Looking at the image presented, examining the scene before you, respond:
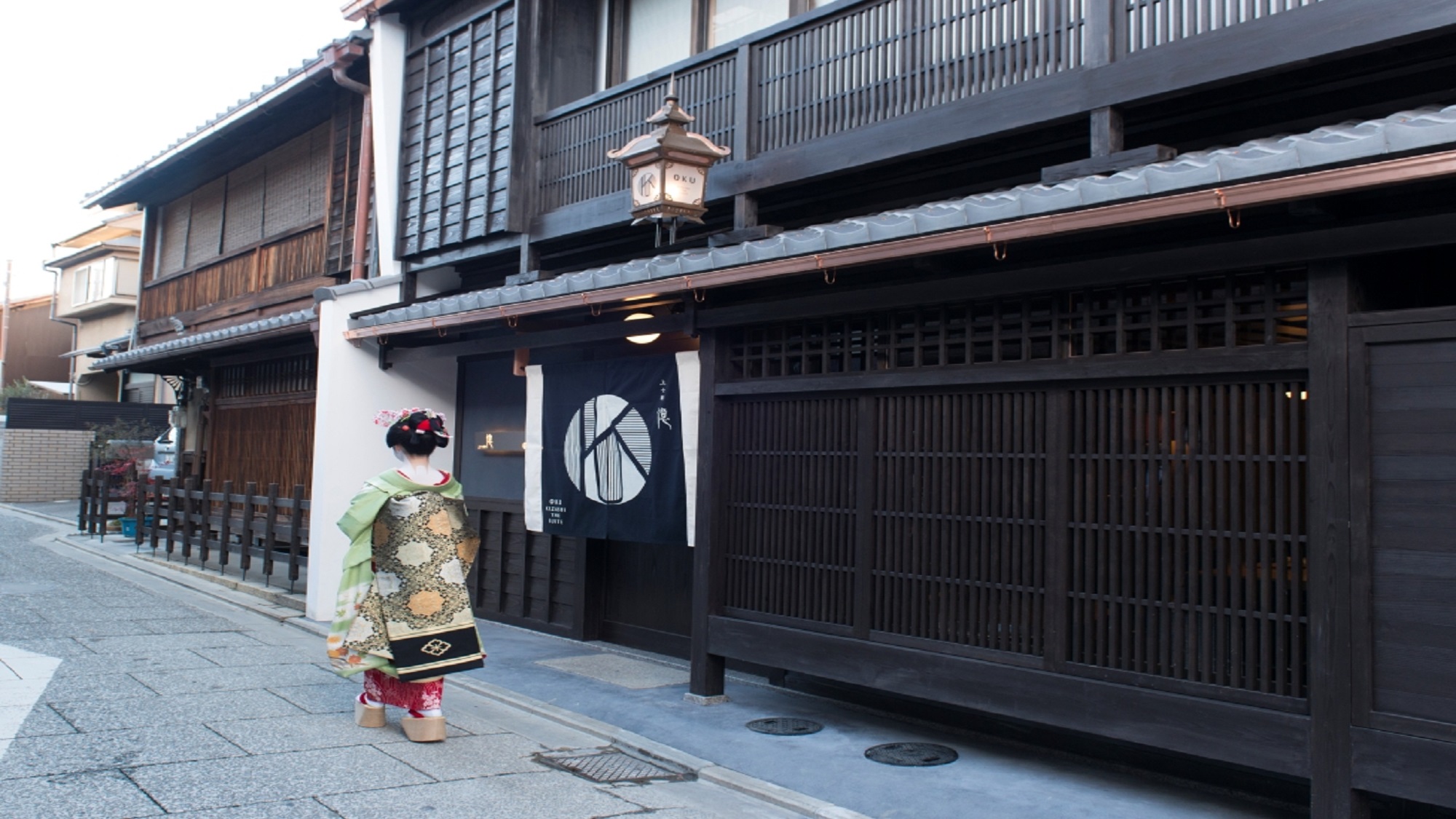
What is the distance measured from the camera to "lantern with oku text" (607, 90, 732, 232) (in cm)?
895

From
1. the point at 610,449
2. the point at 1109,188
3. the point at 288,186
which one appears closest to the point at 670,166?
the point at 610,449

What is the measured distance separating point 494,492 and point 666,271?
5852mm

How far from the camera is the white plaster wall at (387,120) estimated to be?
13.5 m

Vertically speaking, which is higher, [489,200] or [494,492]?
[489,200]

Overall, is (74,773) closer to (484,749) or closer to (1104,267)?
(484,749)

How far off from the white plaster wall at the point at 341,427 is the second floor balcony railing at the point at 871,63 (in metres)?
3.94

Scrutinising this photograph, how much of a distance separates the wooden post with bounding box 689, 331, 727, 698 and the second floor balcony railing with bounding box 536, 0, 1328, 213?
1.98 metres

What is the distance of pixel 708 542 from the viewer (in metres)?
8.87

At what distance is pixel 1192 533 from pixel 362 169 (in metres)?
12.0

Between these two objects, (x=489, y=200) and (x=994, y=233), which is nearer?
(x=994, y=233)

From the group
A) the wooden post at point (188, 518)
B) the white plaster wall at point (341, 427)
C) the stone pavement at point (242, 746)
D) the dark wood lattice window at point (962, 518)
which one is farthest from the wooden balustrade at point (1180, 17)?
the wooden post at point (188, 518)

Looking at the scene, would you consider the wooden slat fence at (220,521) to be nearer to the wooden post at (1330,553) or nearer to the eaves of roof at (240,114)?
the eaves of roof at (240,114)

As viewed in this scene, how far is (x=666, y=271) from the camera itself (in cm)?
853

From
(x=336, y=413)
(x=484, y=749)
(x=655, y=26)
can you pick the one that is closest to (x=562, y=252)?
(x=655, y=26)
